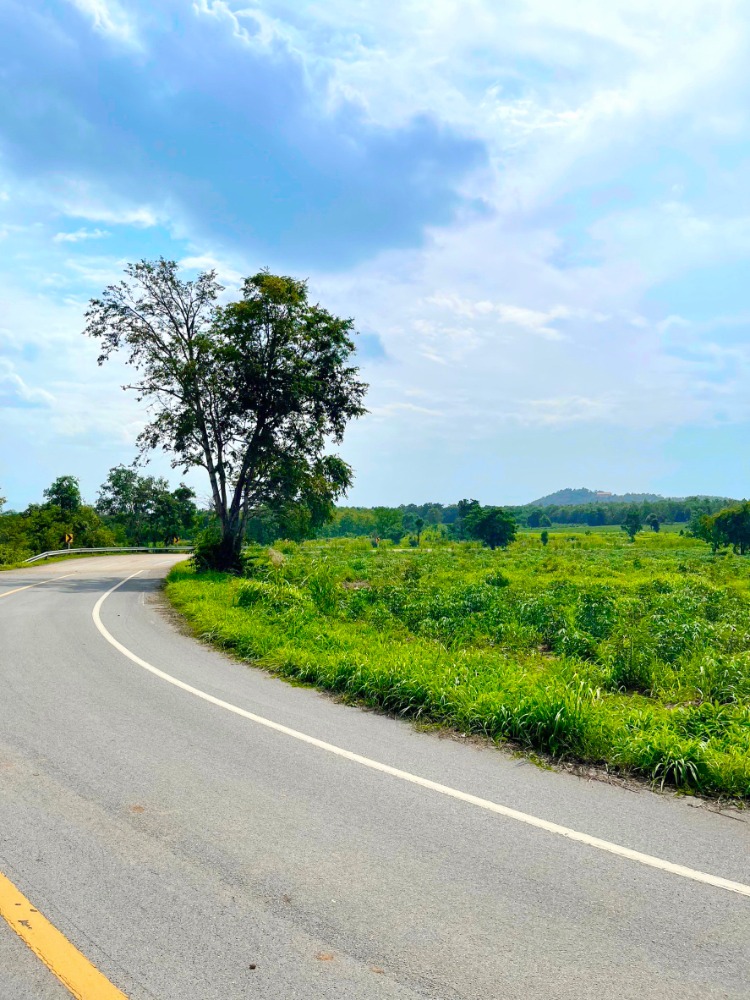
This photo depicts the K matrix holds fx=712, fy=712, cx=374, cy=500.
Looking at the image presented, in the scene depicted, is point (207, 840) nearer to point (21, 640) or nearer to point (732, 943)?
point (732, 943)

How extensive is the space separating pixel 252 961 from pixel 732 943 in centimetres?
230

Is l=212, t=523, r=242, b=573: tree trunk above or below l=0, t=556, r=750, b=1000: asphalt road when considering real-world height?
above

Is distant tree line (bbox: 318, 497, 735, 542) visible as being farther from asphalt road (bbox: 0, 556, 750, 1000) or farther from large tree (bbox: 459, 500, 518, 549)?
asphalt road (bbox: 0, 556, 750, 1000)

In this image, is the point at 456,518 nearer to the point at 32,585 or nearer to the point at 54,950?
the point at 32,585

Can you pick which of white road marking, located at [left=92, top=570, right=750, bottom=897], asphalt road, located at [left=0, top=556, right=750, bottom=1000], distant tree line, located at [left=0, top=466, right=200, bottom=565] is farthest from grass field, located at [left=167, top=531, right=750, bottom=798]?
distant tree line, located at [left=0, top=466, right=200, bottom=565]

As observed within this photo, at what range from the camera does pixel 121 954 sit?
3297 millimetres

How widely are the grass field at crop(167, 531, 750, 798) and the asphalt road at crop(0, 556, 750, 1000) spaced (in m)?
0.52

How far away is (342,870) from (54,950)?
5.05ft

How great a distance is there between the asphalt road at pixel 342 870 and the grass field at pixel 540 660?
20.5 inches

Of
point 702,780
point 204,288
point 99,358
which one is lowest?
point 702,780

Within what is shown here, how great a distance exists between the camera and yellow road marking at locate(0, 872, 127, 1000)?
3.07 meters

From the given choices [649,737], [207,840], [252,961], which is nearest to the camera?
[252,961]

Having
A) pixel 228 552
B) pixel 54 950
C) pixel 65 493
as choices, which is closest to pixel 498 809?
pixel 54 950

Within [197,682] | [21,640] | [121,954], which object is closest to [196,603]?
[21,640]
